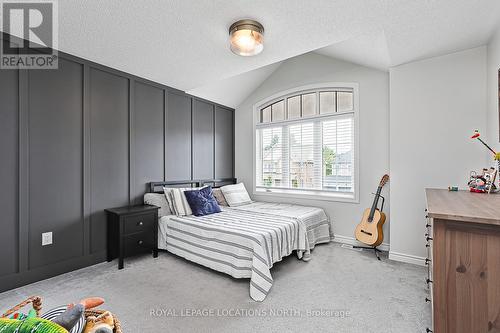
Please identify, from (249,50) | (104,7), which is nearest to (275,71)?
(249,50)

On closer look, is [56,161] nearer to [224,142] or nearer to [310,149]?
[224,142]

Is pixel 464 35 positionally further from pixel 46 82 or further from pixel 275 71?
pixel 46 82

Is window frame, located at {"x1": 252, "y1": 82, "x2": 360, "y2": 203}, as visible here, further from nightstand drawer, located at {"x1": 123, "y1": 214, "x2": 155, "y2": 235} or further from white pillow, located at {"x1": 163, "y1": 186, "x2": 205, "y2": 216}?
nightstand drawer, located at {"x1": 123, "y1": 214, "x2": 155, "y2": 235}

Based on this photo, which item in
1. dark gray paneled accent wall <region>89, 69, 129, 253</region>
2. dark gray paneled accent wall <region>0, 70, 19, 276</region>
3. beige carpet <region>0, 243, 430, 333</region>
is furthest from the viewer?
dark gray paneled accent wall <region>89, 69, 129, 253</region>

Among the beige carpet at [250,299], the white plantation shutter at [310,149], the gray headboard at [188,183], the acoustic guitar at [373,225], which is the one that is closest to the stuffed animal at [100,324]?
the beige carpet at [250,299]

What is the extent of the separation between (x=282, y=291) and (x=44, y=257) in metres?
2.45

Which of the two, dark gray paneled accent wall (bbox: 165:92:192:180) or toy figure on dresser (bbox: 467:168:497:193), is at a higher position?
dark gray paneled accent wall (bbox: 165:92:192:180)

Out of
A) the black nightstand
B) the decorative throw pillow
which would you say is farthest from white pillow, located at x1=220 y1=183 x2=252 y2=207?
the black nightstand

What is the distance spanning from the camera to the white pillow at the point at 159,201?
328 cm

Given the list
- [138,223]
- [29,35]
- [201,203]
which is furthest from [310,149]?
[29,35]

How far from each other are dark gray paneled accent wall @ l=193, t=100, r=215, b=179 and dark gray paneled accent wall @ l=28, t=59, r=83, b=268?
69.4 inches

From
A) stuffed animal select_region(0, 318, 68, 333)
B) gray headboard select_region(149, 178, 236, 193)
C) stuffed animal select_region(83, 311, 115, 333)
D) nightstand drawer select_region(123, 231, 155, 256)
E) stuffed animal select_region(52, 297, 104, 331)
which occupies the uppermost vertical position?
gray headboard select_region(149, 178, 236, 193)

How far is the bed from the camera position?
2.29 meters

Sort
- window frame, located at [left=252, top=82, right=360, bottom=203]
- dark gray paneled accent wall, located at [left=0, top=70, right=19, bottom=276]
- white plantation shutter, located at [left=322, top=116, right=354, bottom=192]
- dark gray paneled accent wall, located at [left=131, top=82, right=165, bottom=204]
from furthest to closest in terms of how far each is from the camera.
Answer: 1. white plantation shutter, located at [left=322, top=116, right=354, bottom=192]
2. window frame, located at [left=252, top=82, right=360, bottom=203]
3. dark gray paneled accent wall, located at [left=131, top=82, right=165, bottom=204]
4. dark gray paneled accent wall, located at [left=0, top=70, right=19, bottom=276]
